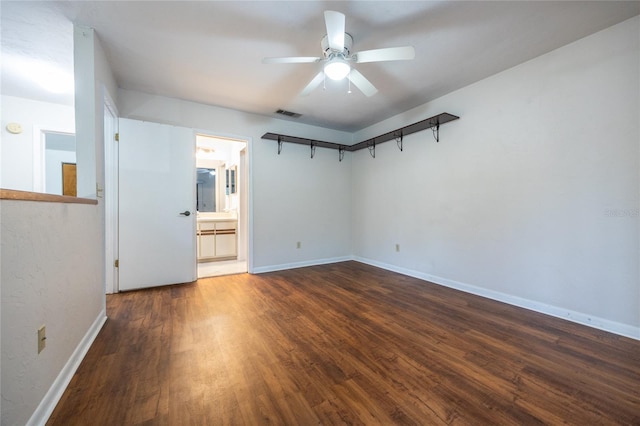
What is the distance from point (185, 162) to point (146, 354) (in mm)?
2428

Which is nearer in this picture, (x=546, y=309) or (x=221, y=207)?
(x=546, y=309)

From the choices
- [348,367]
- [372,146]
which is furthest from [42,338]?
[372,146]

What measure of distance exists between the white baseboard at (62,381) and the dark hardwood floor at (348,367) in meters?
0.04

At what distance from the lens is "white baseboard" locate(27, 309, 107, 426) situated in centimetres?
114

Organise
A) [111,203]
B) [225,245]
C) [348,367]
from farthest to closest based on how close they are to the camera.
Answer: [225,245] < [111,203] < [348,367]

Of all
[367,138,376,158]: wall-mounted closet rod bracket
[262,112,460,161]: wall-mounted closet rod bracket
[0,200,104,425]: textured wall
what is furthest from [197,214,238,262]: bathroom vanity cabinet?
[367,138,376,158]: wall-mounted closet rod bracket

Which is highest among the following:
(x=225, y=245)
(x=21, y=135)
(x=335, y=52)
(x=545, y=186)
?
(x=335, y=52)

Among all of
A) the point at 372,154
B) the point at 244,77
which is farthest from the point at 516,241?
the point at 244,77

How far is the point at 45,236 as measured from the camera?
1.29 m

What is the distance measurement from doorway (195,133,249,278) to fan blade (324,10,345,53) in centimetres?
242

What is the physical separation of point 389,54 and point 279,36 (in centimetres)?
99

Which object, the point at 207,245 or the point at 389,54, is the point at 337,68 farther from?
the point at 207,245

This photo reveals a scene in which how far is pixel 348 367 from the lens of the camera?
158 centimetres

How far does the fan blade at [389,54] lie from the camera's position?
1777 mm
